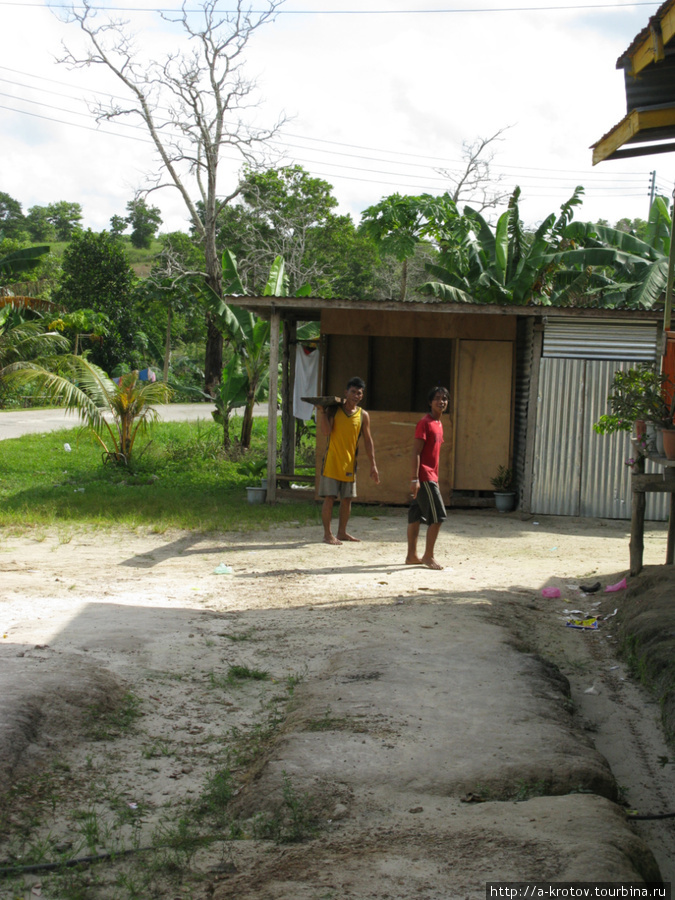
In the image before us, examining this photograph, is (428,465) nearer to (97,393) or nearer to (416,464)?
(416,464)

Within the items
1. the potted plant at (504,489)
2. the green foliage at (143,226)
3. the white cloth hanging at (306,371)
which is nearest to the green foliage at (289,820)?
the potted plant at (504,489)

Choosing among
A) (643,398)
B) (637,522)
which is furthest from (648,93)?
(637,522)

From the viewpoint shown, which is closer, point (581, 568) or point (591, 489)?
point (581, 568)

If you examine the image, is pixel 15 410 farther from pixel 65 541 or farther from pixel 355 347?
pixel 65 541

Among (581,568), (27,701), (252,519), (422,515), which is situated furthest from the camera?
(252,519)

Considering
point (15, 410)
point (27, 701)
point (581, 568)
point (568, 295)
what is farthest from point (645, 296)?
point (15, 410)

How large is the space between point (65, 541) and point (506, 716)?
6.43 m

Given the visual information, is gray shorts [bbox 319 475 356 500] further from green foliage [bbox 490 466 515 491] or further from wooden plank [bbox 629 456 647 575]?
green foliage [bbox 490 466 515 491]

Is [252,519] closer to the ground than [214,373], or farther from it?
closer to the ground

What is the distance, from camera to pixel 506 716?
13.7 feet

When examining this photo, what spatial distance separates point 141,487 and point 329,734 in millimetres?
10252

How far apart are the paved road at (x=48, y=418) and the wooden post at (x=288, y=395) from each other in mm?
9252

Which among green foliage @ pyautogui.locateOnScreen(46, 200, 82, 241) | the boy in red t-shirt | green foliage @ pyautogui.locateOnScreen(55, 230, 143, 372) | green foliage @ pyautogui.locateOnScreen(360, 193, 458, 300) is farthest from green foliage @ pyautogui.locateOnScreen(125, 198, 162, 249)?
the boy in red t-shirt

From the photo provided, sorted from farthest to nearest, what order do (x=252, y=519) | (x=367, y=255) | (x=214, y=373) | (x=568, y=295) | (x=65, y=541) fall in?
1. (x=367, y=255)
2. (x=214, y=373)
3. (x=568, y=295)
4. (x=252, y=519)
5. (x=65, y=541)
